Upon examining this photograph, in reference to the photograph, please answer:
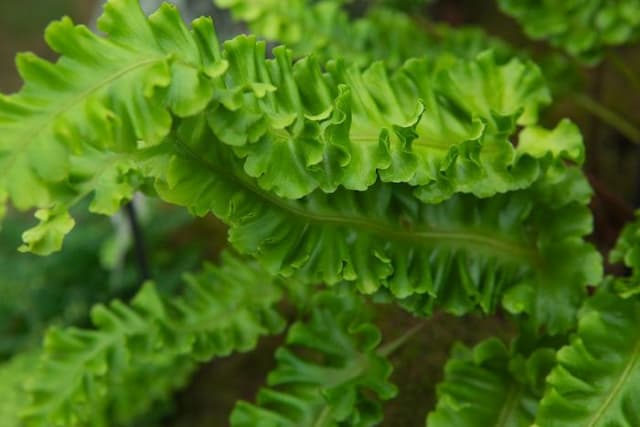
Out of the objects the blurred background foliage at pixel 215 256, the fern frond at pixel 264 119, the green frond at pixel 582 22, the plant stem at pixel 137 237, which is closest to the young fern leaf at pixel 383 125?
the fern frond at pixel 264 119

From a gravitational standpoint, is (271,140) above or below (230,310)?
above

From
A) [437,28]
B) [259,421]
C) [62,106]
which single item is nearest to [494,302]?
[259,421]

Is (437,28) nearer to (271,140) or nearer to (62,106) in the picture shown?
(271,140)

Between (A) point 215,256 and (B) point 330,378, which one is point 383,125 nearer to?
(B) point 330,378

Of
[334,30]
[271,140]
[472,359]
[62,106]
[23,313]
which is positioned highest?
[62,106]

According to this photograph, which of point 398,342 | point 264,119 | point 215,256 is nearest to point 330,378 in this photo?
point 398,342

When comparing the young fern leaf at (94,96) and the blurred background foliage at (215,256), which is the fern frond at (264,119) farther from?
the blurred background foliage at (215,256)

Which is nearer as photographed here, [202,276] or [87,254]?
[202,276]
